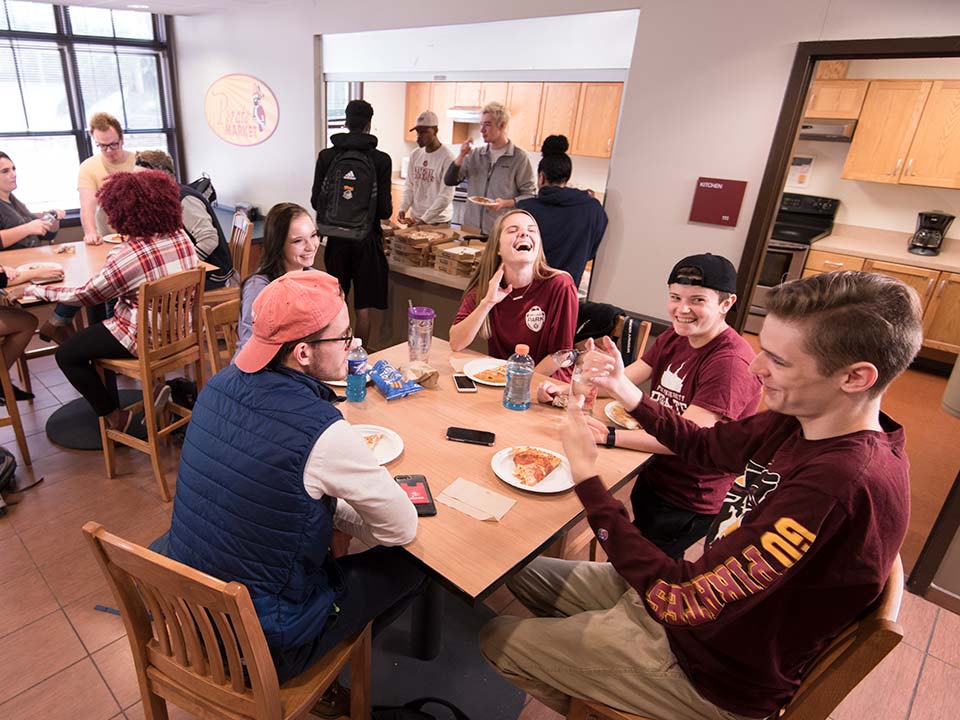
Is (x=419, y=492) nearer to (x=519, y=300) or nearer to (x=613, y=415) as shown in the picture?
(x=613, y=415)

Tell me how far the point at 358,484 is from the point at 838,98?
5764 millimetres

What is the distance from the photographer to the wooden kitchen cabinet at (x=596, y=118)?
537 cm

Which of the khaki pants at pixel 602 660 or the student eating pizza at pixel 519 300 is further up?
the student eating pizza at pixel 519 300

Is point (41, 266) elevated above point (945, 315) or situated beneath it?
elevated above

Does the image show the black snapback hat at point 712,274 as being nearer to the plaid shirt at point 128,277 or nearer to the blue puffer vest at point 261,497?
the blue puffer vest at point 261,497

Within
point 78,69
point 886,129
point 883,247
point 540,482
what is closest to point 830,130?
point 886,129

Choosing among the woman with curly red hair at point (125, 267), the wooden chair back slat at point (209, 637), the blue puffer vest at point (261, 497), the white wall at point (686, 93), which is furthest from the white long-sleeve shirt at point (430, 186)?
the wooden chair back slat at point (209, 637)

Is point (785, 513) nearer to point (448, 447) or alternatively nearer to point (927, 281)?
point (448, 447)

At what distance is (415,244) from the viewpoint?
160 inches

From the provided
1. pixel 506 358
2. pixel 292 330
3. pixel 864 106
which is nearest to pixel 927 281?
pixel 864 106

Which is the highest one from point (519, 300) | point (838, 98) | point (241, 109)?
point (838, 98)

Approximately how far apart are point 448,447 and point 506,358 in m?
0.94

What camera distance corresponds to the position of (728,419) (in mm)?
1671

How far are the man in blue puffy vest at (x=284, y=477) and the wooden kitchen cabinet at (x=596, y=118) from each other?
4845 mm
